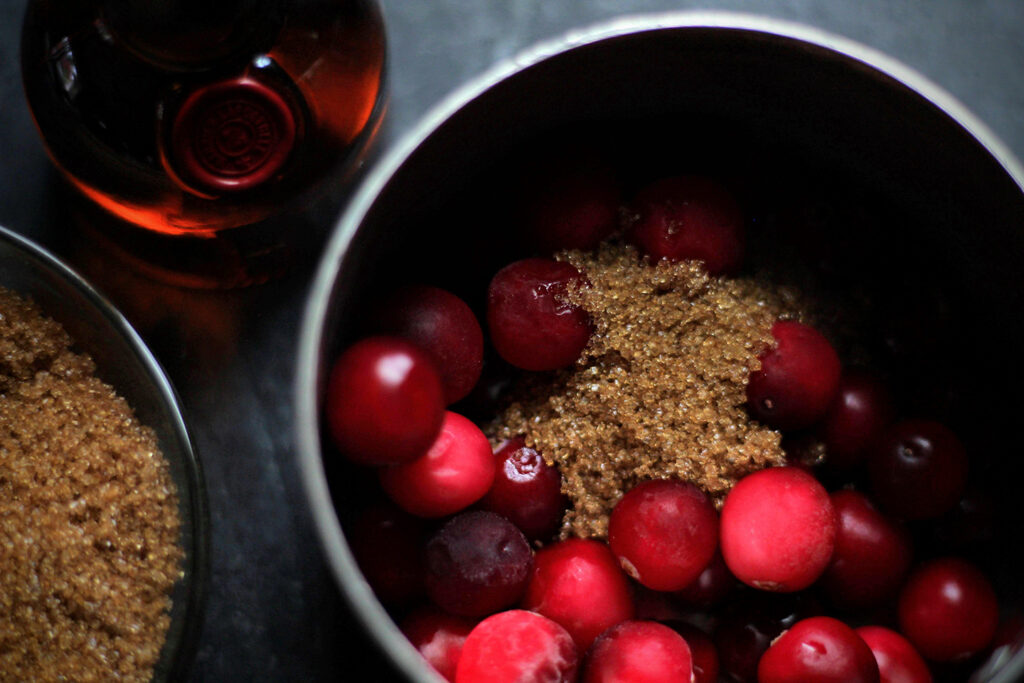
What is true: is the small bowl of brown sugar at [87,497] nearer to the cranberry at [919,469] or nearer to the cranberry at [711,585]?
the cranberry at [711,585]

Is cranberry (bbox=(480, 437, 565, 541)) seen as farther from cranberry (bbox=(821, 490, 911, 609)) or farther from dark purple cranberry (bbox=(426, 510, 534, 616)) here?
cranberry (bbox=(821, 490, 911, 609))

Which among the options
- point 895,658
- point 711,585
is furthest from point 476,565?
point 895,658

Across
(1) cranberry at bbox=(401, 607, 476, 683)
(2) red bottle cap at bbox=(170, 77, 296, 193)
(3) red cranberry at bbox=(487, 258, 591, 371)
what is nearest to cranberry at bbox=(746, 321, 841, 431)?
(3) red cranberry at bbox=(487, 258, 591, 371)

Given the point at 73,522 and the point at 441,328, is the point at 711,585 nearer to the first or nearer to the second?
the point at 441,328

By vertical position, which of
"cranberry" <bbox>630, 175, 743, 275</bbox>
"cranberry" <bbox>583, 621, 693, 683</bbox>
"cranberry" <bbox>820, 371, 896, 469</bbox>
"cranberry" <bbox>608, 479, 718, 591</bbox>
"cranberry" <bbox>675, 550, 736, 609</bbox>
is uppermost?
"cranberry" <bbox>630, 175, 743, 275</bbox>

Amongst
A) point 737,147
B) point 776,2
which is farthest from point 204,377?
point 776,2

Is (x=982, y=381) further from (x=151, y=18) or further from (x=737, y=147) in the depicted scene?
(x=151, y=18)
